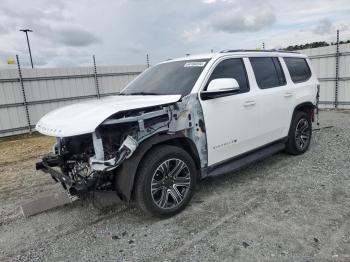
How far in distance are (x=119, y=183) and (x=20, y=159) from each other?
5.27 m

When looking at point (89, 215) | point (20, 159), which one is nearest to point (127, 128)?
point (89, 215)

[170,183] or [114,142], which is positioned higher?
[114,142]

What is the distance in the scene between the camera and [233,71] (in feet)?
14.7

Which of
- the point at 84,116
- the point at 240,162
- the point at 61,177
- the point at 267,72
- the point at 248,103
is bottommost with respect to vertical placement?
the point at 240,162

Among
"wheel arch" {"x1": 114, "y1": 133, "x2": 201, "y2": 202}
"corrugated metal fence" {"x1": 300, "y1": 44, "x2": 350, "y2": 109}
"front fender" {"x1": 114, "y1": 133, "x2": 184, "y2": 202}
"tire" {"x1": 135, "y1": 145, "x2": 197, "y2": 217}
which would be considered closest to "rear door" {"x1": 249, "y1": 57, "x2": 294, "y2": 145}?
"tire" {"x1": 135, "y1": 145, "x2": 197, "y2": 217}

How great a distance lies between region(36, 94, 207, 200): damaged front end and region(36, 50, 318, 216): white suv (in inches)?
0.4

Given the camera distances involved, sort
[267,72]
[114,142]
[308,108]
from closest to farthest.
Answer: [114,142] → [267,72] → [308,108]

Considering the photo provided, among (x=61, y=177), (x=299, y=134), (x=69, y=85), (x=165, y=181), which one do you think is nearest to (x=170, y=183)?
(x=165, y=181)

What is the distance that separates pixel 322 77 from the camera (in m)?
13.2

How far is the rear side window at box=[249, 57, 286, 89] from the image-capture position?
4864mm

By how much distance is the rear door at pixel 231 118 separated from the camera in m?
4.04

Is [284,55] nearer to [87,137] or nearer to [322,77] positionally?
[87,137]

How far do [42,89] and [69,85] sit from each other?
106 centimetres

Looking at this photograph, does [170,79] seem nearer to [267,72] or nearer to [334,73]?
[267,72]
